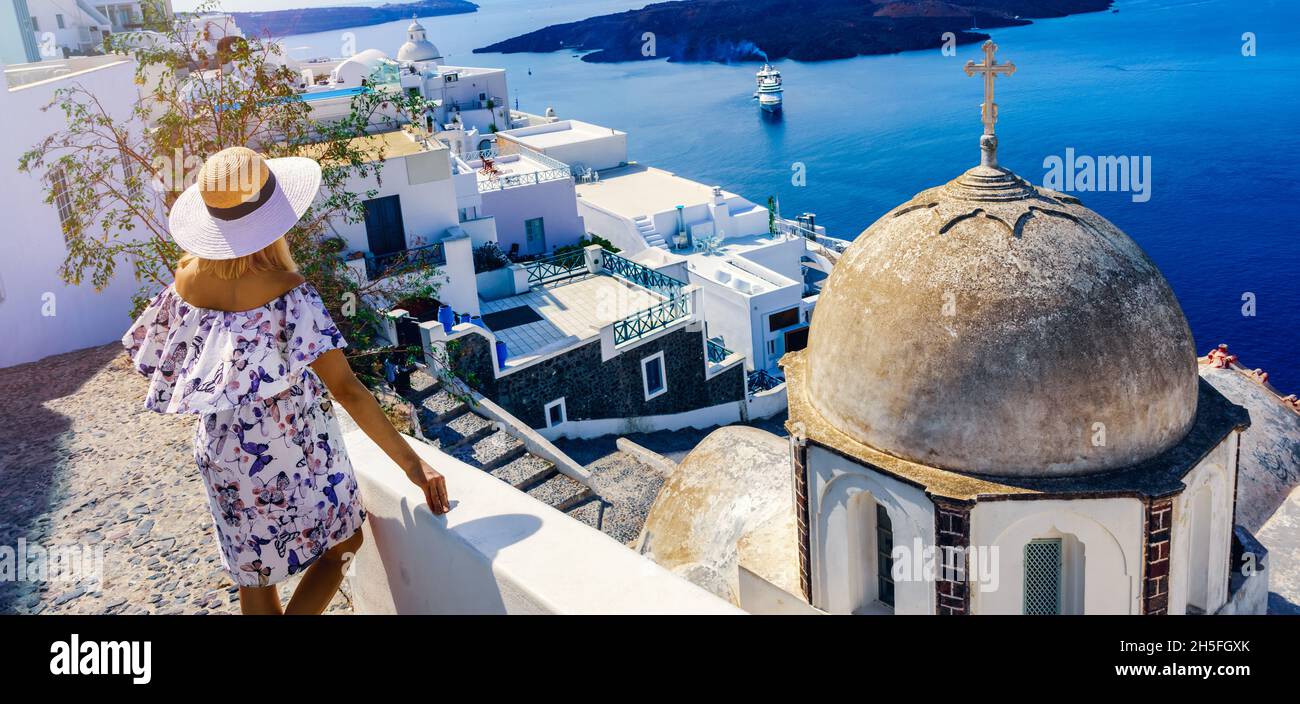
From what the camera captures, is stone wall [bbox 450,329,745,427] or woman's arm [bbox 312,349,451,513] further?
stone wall [bbox 450,329,745,427]

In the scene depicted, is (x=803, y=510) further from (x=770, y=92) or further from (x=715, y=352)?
(x=770, y=92)

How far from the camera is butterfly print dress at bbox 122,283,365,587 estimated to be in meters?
4.01

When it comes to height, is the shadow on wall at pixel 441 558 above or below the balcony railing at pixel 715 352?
above

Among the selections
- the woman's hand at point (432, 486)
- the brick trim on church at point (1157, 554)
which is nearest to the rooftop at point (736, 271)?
the brick trim on church at point (1157, 554)

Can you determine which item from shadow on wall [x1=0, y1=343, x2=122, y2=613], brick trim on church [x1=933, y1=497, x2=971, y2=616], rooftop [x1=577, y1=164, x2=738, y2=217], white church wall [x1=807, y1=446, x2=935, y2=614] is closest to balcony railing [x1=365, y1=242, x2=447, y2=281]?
shadow on wall [x1=0, y1=343, x2=122, y2=613]

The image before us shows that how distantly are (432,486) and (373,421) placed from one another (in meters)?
0.34

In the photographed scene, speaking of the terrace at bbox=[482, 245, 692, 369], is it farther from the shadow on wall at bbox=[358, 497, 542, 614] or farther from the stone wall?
the shadow on wall at bbox=[358, 497, 542, 614]

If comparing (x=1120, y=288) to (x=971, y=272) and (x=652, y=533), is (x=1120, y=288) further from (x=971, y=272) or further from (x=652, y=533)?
(x=652, y=533)

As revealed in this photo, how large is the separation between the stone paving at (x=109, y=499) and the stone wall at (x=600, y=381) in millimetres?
9940

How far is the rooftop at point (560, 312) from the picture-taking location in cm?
2297

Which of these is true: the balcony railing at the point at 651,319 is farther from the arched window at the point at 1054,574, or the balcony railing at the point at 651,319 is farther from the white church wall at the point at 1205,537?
the white church wall at the point at 1205,537

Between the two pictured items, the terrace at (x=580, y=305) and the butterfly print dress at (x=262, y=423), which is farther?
the terrace at (x=580, y=305)

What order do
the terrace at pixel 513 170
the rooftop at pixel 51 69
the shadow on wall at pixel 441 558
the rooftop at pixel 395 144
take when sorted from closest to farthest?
the shadow on wall at pixel 441 558, the rooftop at pixel 51 69, the rooftop at pixel 395 144, the terrace at pixel 513 170

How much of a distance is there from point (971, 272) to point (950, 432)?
123 cm
